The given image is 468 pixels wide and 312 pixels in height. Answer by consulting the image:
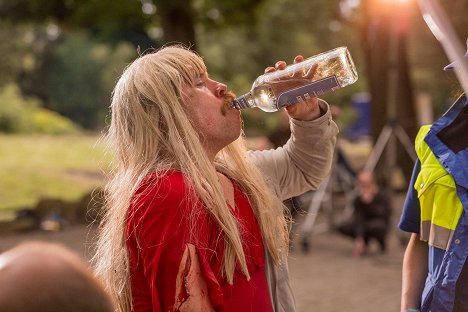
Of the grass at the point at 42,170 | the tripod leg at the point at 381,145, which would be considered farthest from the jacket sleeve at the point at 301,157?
the grass at the point at 42,170

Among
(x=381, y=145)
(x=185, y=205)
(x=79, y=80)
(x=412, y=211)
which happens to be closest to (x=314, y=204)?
(x=381, y=145)

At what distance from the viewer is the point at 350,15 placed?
2153 cm

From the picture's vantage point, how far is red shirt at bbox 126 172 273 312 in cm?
234

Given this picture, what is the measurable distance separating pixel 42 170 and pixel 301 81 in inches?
766

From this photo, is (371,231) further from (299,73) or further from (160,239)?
(160,239)

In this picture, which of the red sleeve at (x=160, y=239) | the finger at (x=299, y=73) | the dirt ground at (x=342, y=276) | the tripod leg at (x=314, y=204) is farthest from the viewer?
the tripod leg at (x=314, y=204)

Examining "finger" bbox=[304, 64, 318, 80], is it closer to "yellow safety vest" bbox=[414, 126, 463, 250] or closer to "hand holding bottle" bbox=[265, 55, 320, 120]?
"hand holding bottle" bbox=[265, 55, 320, 120]

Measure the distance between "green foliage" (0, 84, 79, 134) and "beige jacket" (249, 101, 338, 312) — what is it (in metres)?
28.3

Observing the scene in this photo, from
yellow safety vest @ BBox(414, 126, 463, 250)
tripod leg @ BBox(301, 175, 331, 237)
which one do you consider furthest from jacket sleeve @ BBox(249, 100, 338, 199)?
tripod leg @ BBox(301, 175, 331, 237)

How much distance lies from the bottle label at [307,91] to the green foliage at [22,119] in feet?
93.3

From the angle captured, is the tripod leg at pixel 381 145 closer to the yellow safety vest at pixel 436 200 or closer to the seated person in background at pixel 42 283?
the yellow safety vest at pixel 436 200

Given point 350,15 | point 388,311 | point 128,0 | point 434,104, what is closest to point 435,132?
point 388,311

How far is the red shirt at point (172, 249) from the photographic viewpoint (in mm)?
2344

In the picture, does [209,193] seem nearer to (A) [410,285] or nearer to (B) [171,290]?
(B) [171,290]
